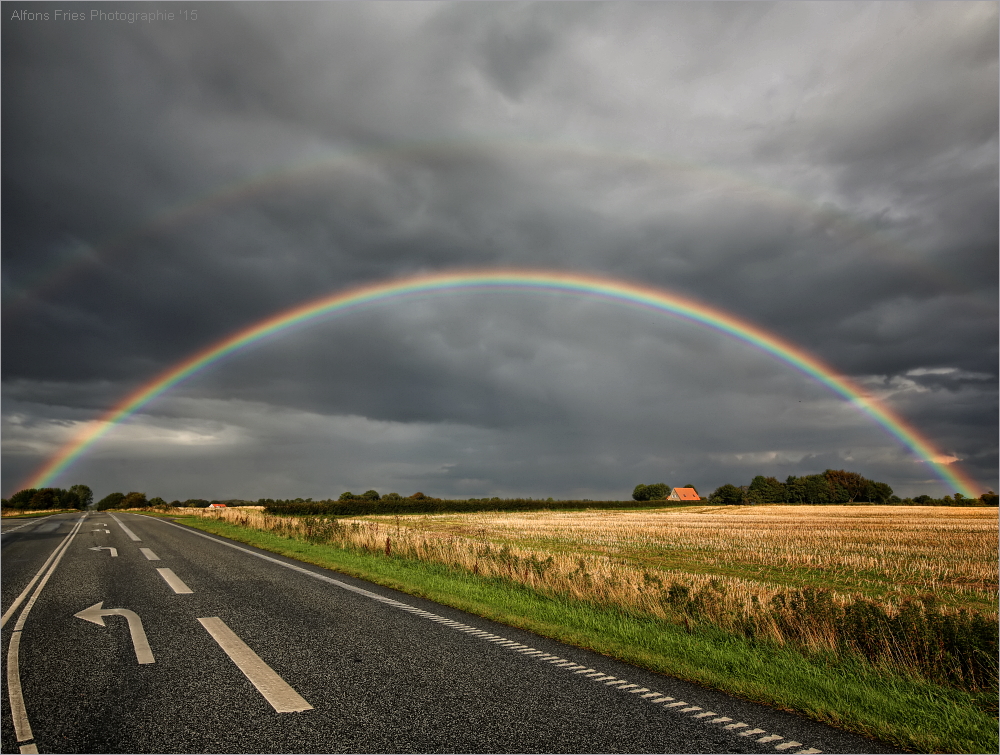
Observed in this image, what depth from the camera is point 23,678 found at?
664 centimetres

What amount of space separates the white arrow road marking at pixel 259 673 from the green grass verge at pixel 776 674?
13.5 feet

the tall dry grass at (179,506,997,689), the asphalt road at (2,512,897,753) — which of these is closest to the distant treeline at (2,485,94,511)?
the tall dry grass at (179,506,997,689)

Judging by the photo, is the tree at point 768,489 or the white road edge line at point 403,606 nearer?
the white road edge line at point 403,606

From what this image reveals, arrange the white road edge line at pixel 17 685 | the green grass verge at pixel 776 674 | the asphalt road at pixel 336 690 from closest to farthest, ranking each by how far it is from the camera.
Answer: the asphalt road at pixel 336 690, the white road edge line at pixel 17 685, the green grass verge at pixel 776 674

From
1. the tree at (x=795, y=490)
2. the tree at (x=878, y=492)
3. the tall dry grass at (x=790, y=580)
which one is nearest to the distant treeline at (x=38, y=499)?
the tall dry grass at (x=790, y=580)

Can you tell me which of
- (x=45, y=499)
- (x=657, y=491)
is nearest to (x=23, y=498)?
(x=45, y=499)

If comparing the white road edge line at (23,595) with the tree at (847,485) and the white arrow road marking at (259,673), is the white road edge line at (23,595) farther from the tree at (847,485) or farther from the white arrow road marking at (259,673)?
the tree at (847,485)

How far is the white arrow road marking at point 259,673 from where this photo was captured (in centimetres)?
568

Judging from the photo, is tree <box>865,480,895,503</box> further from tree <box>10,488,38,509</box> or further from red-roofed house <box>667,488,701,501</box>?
tree <box>10,488,38,509</box>

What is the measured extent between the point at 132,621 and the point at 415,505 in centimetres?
8438

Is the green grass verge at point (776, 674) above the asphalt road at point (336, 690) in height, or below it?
below

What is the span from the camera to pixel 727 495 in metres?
161

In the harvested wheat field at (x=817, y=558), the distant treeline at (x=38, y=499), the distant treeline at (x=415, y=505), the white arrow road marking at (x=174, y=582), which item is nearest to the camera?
the white arrow road marking at (x=174, y=582)

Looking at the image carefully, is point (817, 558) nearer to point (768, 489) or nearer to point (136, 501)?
point (768, 489)
